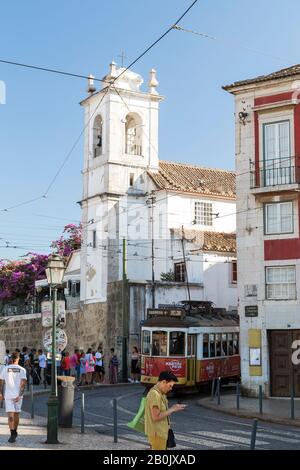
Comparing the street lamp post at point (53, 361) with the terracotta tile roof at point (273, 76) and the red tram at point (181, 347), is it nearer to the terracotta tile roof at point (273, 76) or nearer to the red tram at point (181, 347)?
the red tram at point (181, 347)

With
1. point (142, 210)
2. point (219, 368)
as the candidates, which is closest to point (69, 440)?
point (219, 368)

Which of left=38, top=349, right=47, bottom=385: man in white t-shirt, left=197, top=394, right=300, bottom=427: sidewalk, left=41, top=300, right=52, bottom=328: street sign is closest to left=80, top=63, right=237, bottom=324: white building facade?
left=38, top=349, right=47, bottom=385: man in white t-shirt

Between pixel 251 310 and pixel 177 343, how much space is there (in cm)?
287

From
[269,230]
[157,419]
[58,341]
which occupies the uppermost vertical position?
[269,230]

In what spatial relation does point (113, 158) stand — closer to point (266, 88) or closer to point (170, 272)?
point (170, 272)

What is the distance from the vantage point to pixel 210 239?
44938 millimetres

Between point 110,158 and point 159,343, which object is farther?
point 110,158

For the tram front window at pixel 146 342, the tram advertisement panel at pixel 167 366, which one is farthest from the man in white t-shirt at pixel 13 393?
the tram front window at pixel 146 342

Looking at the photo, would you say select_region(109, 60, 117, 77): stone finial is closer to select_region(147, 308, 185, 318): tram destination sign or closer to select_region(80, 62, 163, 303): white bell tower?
select_region(80, 62, 163, 303): white bell tower

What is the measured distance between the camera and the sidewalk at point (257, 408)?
20.4 m

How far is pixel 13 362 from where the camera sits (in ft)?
50.8

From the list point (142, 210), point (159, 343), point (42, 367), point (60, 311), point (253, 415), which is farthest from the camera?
point (142, 210)

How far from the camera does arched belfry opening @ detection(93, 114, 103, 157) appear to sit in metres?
47.1

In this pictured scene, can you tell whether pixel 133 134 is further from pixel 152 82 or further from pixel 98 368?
pixel 98 368
